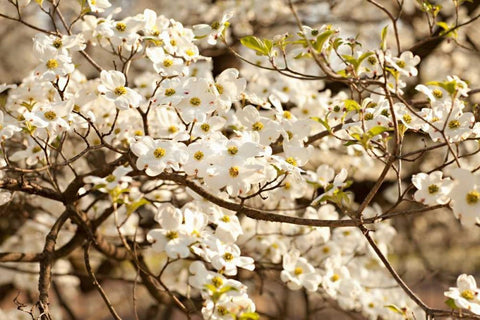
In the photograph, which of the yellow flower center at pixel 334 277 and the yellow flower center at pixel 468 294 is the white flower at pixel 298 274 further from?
the yellow flower center at pixel 468 294

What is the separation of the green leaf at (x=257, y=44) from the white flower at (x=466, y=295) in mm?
773

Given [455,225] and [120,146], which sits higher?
[455,225]

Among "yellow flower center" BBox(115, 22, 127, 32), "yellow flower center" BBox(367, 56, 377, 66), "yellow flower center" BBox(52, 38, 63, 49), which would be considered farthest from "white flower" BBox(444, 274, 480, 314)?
"yellow flower center" BBox(52, 38, 63, 49)

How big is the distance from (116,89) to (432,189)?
855 millimetres

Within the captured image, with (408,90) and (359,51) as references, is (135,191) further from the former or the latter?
(408,90)

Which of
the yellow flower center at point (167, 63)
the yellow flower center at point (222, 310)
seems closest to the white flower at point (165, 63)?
the yellow flower center at point (167, 63)

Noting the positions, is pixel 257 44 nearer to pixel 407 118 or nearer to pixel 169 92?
pixel 169 92

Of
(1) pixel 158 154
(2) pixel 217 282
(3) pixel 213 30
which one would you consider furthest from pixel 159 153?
(3) pixel 213 30

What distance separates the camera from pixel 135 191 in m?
1.97

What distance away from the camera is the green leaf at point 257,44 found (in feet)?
5.15

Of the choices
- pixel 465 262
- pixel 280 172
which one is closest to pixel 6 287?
pixel 280 172

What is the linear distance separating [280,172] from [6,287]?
2737 millimetres

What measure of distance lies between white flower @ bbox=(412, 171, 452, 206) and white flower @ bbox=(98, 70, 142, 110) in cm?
75

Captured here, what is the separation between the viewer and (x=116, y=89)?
5.27 feet
